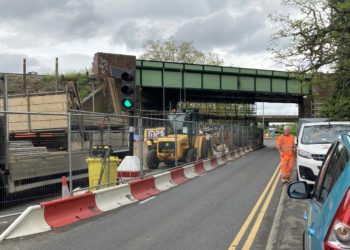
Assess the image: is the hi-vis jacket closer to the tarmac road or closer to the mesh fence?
the tarmac road

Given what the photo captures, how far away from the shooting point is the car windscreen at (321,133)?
12.2m

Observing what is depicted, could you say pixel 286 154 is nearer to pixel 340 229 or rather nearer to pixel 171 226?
pixel 171 226

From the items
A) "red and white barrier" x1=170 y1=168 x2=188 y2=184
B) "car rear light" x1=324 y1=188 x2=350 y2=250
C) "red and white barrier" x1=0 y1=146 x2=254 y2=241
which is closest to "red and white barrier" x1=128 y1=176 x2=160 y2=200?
"red and white barrier" x1=0 y1=146 x2=254 y2=241

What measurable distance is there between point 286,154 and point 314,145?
237 cm

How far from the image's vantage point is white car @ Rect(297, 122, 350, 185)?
11.3 meters

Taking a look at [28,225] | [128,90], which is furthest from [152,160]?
[28,225]

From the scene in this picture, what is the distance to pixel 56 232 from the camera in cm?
783

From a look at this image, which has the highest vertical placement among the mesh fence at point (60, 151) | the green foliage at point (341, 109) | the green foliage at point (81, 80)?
the green foliage at point (81, 80)

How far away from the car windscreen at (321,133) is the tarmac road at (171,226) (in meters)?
1.66

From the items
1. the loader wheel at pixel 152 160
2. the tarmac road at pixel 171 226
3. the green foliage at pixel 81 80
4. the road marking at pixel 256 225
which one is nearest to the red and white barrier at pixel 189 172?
the loader wheel at pixel 152 160

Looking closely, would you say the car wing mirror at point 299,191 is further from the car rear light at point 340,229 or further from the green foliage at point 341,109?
the green foliage at point 341,109

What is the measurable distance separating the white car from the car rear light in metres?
8.72

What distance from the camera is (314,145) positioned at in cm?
1184

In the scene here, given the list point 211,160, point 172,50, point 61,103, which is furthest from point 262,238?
point 172,50
